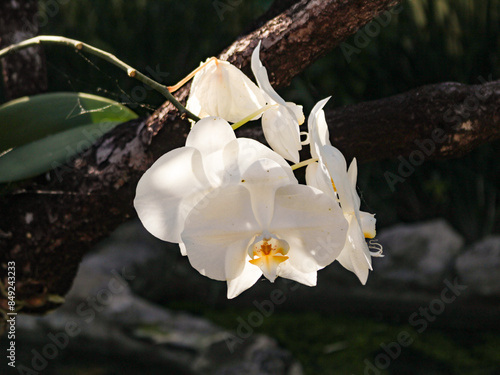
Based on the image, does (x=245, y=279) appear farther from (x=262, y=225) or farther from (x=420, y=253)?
(x=420, y=253)

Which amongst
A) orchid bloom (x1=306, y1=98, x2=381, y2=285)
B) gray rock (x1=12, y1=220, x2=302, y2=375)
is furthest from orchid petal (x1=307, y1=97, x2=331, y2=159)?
gray rock (x1=12, y1=220, x2=302, y2=375)

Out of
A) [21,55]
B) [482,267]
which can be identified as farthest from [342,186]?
[482,267]

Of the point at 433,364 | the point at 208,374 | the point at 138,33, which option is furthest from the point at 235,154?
the point at 138,33

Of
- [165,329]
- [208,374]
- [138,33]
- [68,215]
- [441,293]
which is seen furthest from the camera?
[138,33]

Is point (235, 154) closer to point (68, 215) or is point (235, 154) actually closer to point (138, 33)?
point (68, 215)

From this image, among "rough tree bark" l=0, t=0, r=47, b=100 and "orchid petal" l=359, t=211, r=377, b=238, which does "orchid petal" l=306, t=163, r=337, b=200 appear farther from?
"rough tree bark" l=0, t=0, r=47, b=100

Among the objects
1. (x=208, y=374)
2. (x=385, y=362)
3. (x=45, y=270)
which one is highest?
(x=45, y=270)

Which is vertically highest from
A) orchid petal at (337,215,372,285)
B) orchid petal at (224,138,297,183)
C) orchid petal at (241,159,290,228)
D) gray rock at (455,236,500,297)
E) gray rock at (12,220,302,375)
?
orchid petal at (224,138,297,183)
